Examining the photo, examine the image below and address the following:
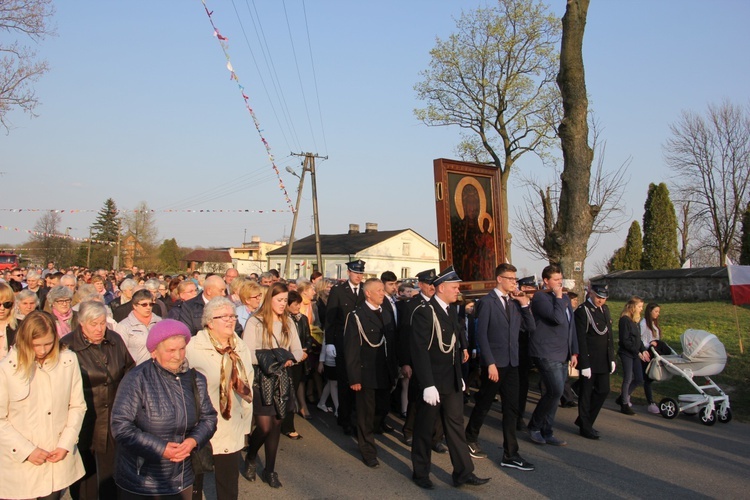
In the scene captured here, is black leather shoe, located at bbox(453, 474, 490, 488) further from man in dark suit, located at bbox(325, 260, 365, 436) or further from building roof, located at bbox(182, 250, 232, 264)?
building roof, located at bbox(182, 250, 232, 264)

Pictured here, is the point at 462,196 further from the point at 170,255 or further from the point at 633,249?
the point at 170,255

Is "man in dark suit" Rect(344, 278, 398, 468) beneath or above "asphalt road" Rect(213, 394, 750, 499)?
above

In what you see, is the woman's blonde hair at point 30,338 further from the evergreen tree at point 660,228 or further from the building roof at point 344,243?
the building roof at point 344,243

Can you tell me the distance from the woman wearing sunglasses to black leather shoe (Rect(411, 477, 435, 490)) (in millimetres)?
2827

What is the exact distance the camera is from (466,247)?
10789 millimetres

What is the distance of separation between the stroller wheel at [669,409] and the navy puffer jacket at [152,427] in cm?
746

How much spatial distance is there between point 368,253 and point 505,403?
5153 centimetres

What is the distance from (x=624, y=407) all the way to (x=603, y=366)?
67.6 inches

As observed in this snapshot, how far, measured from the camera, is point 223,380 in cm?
466

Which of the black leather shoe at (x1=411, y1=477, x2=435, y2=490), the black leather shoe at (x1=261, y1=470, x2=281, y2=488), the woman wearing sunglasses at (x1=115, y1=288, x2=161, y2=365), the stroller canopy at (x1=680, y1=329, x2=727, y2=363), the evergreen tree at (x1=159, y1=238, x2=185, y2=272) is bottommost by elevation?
the black leather shoe at (x1=411, y1=477, x2=435, y2=490)

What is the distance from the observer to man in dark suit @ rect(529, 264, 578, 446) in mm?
7439

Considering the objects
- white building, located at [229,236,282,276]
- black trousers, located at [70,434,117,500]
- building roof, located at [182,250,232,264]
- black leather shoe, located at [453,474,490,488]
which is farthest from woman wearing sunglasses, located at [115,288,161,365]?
building roof, located at [182,250,232,264]

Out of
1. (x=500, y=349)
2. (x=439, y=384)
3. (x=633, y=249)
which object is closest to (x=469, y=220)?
(x=500, y=349)

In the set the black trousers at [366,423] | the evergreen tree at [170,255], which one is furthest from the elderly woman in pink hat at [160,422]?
the evergreen tree at [170,255]
